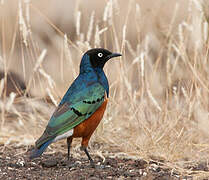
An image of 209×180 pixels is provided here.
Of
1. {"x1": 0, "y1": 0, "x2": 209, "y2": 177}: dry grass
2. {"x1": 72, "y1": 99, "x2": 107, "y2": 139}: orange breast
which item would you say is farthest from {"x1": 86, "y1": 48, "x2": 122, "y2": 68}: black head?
{"x1": 72, "y1": 99, "x2": 107, "y2": 139}: orange breast

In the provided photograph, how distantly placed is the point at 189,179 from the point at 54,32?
614cm

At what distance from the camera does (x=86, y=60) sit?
5133 millimetres

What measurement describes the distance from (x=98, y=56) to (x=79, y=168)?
108 cm

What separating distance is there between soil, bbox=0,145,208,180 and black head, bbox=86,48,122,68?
960 mm

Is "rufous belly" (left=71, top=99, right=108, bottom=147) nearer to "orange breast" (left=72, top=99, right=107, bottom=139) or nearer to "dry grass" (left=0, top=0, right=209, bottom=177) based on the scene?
"orange breast" (left=72, top=99, right=107, bottom=139)

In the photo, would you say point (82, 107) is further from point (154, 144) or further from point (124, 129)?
point (124, 129)

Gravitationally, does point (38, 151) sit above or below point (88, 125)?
below

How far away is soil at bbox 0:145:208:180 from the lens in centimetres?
464

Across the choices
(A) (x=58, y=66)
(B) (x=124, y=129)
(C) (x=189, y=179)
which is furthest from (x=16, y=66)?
(C) (x=189, y=179)

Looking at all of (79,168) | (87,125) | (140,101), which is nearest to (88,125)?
(87,125)

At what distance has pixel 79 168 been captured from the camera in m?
4.95

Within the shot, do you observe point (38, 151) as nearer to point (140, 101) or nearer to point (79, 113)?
point (79, 113)

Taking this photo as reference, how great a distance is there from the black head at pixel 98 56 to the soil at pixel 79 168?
3.15 feet

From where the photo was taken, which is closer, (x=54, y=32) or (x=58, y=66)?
(x=58, y=66)
